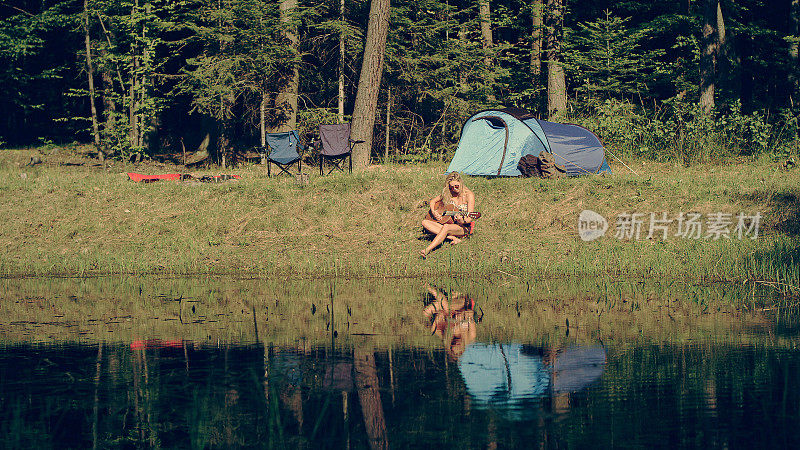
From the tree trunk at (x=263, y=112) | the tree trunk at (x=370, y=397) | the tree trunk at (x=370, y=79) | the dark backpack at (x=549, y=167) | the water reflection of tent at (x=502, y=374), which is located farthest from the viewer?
the tree trunk at (x=263, y=112)

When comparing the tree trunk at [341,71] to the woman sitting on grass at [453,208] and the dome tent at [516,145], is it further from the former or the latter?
the woman sitting on grass at [453,208]

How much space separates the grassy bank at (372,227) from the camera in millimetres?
11562

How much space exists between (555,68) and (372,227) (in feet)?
36.4

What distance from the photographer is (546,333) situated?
763cm

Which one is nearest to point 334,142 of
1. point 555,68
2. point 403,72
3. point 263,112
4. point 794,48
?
point 263,112

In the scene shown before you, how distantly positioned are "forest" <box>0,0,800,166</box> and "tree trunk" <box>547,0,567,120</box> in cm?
4

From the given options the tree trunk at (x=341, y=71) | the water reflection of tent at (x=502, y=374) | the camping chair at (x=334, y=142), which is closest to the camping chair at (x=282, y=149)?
the camping chair at (x=334, y=142)

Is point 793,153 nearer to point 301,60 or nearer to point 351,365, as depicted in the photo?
point 301,60

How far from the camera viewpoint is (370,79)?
1755cm

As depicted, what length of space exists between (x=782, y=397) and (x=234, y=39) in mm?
17518

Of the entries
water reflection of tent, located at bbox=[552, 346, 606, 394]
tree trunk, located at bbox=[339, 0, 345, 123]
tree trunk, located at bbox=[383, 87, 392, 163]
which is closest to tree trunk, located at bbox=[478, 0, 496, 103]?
tree trunk, located at bbox=[383, 87, 392, 163]

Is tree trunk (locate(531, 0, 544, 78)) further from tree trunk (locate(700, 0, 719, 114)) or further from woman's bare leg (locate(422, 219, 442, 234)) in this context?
woman's bare leg (locate(422, 219, 442, 234))

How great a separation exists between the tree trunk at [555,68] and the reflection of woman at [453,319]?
12.7m

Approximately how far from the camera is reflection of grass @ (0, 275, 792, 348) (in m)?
7.70
